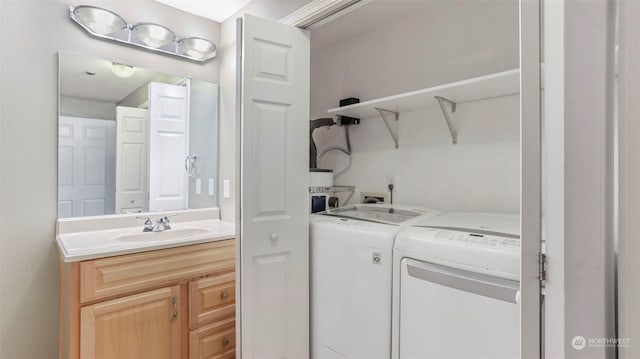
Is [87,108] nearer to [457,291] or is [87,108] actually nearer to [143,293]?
[143,293]

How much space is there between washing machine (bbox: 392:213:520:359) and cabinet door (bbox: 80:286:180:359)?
44.2 inches

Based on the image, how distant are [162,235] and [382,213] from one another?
1358mm

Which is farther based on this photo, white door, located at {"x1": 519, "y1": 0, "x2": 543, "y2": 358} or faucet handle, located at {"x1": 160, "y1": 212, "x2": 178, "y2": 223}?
faucet handle, located at {"x1": 160, "y1": 212, "x2": 178, "y2": 223}

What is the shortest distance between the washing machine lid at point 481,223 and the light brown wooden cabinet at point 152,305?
1.18 m

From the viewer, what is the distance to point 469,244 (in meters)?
1.11

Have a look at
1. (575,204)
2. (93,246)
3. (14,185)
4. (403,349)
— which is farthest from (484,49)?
(14,185)

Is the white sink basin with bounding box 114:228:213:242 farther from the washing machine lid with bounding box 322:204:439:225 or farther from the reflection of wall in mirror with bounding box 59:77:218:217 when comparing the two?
the washing machine lid with bounding box 322:204:439:225

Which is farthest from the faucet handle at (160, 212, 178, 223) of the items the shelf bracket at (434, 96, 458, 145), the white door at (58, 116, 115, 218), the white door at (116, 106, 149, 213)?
the shelf bracket at (434, 96, 458, 145)

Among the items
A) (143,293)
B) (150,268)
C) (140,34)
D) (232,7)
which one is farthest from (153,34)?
(143,293)

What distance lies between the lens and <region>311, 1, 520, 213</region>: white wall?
1642 millimetres

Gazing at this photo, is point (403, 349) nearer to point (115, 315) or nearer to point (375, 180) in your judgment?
point (375, 180)

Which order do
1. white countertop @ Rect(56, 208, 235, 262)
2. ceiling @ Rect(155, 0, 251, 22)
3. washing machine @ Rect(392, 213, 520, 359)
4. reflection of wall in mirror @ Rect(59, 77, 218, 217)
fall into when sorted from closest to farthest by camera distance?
washing machine @ Rect(392, 213, 520, 359) < white countertop @ Rect(56, 208, 235, 262) < ceiling @ Rect(155, 0, 251, 22) < reflection of wall in mirror @ Rect(59, 77, 218, 217)

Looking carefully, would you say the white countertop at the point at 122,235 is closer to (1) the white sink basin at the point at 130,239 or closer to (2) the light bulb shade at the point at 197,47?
(1) the white sink basin at the point at 130,239

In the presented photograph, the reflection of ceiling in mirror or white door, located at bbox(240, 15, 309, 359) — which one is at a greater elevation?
the reflection of ceiling in mirror
